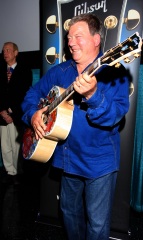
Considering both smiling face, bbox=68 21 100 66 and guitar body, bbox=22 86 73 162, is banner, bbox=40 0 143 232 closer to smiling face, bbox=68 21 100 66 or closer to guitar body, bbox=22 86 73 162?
smiling face, bbox=68 21 100 66

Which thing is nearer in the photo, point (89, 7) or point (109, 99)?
point (109, 99)

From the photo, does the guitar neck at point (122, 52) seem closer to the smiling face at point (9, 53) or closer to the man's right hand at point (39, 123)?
the man's right hand at point (39, 123)

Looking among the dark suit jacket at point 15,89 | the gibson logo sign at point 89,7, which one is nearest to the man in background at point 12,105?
the dark suit jacket at point 15,89

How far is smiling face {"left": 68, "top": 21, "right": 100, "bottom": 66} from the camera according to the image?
1.67 meters

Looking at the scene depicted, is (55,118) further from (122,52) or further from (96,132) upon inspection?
(122,52)

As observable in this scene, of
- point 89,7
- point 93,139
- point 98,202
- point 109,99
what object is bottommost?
point 98,202

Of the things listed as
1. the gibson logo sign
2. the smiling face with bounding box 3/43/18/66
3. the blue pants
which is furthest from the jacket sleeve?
the smiling face with bounding box 3/43/18/66

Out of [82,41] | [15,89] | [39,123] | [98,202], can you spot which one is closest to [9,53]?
[15,89]

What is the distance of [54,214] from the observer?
252cm

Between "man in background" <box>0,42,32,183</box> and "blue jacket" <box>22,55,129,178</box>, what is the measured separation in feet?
5.61

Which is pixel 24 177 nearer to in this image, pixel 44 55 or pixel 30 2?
pixel 44 55

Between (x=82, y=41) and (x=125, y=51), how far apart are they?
1.84 ft

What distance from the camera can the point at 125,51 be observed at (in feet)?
3.83

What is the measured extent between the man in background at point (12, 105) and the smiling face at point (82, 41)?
1.87 meters
